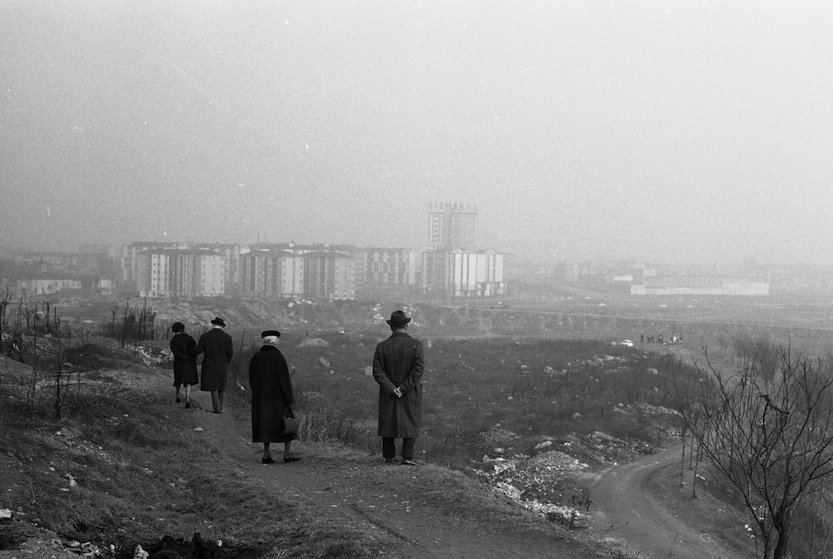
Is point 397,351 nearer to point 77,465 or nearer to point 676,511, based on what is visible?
point 77,465

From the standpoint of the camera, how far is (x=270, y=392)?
25.8ft

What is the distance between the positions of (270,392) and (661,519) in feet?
34.0

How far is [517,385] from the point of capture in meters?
31.5

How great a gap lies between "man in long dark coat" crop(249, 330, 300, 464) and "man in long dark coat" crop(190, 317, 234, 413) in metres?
3.00

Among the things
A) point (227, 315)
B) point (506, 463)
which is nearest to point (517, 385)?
point (506, 463)

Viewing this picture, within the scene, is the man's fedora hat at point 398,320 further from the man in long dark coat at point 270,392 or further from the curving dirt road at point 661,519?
the curving dirt road at point 661,519

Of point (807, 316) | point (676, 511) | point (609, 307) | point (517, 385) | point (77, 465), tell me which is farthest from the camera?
point (609, 307)

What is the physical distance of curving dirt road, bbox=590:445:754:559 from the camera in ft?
44.7

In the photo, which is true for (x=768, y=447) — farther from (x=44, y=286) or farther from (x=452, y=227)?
(x=452, y=227)

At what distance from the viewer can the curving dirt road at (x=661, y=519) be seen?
13.6 m

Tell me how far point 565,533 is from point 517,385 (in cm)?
2578

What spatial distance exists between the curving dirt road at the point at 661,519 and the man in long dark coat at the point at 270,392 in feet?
22.2

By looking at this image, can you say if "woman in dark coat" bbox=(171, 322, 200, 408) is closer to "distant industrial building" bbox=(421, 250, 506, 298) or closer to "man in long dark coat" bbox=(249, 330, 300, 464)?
"man in long dark coat" bbox=(249, 330, 300, 464)

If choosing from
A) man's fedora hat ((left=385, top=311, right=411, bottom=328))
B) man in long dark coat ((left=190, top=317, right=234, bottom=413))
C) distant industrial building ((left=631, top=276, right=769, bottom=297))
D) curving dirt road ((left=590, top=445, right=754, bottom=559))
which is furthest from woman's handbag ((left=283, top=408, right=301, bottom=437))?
distant industrial building ((left=631, top=276, right=769, bottom=297))
